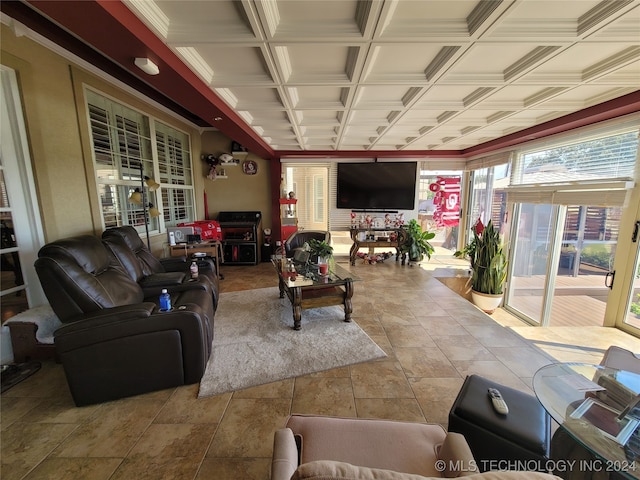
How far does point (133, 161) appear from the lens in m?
3.42

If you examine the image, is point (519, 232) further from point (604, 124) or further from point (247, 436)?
point (247, 436)

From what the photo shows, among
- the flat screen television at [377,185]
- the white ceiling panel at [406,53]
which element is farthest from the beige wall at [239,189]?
the white ceiling panel at [406,53]

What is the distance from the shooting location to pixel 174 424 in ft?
5.11

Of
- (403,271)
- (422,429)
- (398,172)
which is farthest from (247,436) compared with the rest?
(398,172)

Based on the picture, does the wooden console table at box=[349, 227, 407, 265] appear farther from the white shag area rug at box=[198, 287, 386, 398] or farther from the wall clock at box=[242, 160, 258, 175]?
the wall clock at box=[242, 160, 258, 175]

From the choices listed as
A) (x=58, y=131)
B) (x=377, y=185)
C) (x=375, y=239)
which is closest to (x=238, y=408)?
(x=58, y=131)

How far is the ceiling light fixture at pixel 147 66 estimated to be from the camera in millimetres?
1700

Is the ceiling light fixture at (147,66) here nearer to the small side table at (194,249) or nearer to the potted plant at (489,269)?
the small side table at (194,249)

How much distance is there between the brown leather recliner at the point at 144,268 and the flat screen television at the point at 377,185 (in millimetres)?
3568

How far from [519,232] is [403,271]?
77.0 inches

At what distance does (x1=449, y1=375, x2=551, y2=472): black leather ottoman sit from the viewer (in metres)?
1.12

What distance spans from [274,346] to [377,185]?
4291mm

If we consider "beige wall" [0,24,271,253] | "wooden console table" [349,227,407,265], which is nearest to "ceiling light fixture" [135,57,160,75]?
"beige wall" [0,24,271,253]

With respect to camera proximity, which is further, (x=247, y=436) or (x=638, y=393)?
(x=247, y=436)
